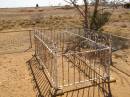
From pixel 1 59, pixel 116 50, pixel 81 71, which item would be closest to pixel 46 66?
pixel 81 71

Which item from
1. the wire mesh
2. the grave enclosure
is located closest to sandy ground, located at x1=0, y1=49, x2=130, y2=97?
the grave enclosure

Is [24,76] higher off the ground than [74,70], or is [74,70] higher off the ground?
[74,70]

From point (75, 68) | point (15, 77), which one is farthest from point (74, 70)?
point (15, 77)

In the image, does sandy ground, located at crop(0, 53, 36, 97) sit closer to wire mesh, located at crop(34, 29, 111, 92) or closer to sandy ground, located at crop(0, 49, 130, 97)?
sandy ground, located at crop(0, 49, 130, 97)

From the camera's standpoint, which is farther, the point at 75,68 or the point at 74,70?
the point at 75,68

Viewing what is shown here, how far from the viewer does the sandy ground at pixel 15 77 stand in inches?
257

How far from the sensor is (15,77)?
773 centimetres

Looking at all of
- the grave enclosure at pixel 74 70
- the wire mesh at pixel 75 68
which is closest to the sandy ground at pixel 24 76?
the grave enclosure at pixel 74 70

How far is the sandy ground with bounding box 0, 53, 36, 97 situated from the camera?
21.4 ft

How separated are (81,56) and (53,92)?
3579 millimetres

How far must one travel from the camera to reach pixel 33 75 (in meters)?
7.81

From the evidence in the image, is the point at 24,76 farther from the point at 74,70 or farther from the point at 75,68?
the point at 75,68

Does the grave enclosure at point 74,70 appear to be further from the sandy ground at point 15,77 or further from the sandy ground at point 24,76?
the sandy ground at point 15,77

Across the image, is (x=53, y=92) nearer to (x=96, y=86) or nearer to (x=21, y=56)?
(x=96, y=86)
